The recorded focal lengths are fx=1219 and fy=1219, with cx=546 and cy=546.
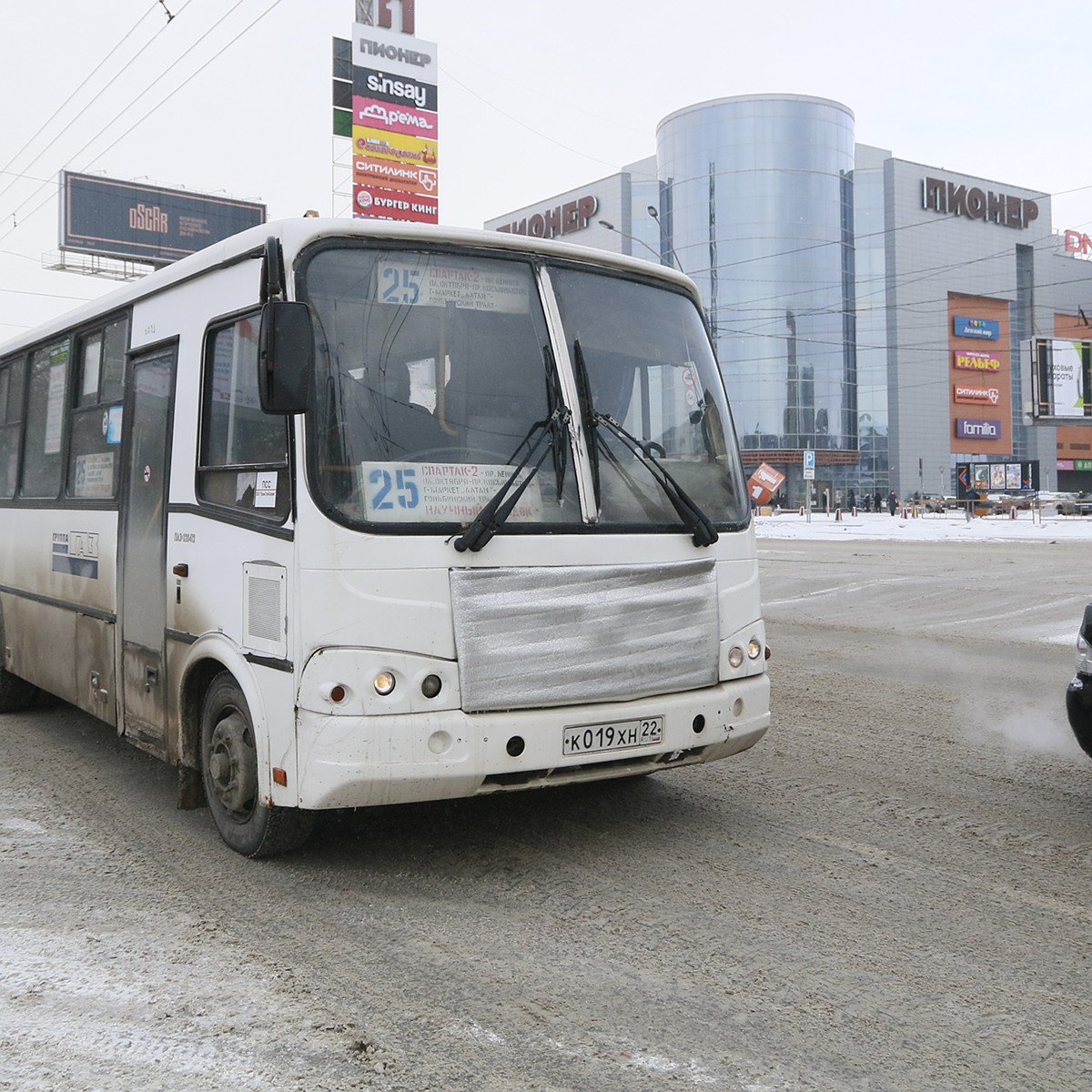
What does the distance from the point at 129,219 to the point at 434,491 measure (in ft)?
253

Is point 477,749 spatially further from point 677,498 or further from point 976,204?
point 976,204

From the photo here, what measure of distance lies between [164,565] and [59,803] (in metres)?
1.38

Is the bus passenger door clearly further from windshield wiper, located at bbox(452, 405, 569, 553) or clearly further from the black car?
the black car

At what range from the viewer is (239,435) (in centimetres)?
502

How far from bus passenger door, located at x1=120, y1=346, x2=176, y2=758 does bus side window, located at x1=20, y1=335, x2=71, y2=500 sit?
133 cm

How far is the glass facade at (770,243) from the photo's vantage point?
7475 cm

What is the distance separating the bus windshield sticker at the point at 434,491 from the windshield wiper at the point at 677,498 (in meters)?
0.60

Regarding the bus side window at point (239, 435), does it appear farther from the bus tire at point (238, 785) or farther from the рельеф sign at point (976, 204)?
the рельеф sign at point (976, 204)

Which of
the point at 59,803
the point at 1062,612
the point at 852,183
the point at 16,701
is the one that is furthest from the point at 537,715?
the point at 852,183

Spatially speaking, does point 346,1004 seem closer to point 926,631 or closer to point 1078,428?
point 926,631

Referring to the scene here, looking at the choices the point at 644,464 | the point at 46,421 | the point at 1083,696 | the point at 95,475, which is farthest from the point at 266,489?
the point at 1083,696

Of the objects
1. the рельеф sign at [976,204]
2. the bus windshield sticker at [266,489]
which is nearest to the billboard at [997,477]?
the рельеф sign at [976,204]

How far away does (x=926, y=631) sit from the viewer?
13273mm

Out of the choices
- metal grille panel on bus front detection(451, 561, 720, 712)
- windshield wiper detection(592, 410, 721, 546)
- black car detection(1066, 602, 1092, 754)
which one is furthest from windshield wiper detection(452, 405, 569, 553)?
black car detection(1066, 602, 1092, 754)
